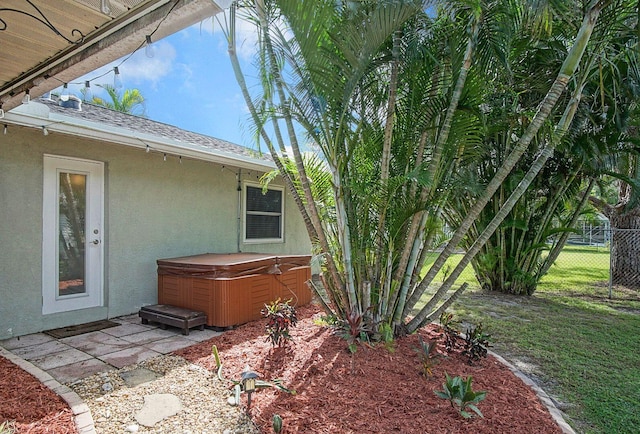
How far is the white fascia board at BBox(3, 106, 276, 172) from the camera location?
3994 mm

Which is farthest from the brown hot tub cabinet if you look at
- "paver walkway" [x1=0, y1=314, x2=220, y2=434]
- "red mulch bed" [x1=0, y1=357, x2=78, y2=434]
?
"red mulch bed" [x1=0, y1=357, x2=78, y2=434]

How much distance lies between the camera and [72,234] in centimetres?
479

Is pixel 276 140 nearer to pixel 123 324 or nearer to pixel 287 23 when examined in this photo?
pixel 287 23

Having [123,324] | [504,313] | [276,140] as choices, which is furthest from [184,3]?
[504,313]

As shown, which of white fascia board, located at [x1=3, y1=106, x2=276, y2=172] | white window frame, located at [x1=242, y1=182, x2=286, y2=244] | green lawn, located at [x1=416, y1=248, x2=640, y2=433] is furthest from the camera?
white window frame, located at [x1=242, y1=182, x2=286, y2=244]

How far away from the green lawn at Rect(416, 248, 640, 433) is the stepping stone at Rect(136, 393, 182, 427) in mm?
3042

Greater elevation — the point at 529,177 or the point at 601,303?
the point at 529,177

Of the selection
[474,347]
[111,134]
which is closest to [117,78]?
[111,134]

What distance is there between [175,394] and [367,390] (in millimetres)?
1562

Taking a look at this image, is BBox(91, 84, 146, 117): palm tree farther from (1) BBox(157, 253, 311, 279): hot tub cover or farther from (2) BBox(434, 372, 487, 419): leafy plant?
(2) BBox(434, 372, 487, 419): leafy plant

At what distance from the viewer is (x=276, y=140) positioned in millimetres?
3904

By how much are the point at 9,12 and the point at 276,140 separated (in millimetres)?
2280

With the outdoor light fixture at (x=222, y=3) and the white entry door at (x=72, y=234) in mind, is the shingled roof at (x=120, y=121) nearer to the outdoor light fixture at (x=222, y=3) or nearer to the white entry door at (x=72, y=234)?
the white entry door at (x=72, y=234)

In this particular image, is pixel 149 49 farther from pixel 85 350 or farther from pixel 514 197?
pixel 514 197
